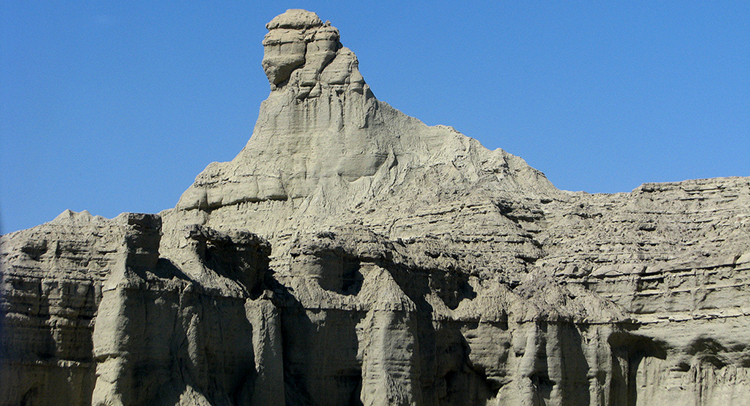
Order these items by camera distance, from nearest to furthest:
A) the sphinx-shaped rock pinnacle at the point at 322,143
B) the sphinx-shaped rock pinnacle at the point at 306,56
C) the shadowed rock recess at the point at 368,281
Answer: the shadowed rock recess at the point at 368,281 < the sphinx-shaped rock pinnacle at the point at 322,143 < the sphinx-shaped rock pinnacle at the point at 306,56

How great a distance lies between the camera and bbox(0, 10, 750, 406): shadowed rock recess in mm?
37562

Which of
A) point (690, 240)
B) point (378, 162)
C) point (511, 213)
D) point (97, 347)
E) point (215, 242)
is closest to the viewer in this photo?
point (97, 347)

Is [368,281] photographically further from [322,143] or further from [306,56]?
[306,56]

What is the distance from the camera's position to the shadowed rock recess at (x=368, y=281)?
37562 millimetres

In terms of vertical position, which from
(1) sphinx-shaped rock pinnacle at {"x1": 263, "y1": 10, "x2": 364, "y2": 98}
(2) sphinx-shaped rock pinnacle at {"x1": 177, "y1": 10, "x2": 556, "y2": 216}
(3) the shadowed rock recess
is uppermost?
(1) sphinx-shaped rock pinnacle at {"x1": 263, "y1": 10, "x2": 364, "y2": 98}

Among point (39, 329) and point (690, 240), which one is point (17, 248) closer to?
point (39, 329)

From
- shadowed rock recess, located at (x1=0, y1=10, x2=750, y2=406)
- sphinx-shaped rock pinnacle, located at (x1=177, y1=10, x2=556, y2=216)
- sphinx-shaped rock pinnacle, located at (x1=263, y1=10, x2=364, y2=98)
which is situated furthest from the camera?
sphinx-shaped rock pinnacle, located at (x1=263, y1=10, x2=364, y2=98)

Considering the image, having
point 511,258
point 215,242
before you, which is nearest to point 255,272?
point 215,242

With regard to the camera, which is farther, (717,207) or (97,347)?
(717,207)

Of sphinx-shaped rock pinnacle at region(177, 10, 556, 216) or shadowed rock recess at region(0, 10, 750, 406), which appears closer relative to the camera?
shadowed rock recess at region(0, 10, 750, 406)

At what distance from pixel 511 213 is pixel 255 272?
1489cm

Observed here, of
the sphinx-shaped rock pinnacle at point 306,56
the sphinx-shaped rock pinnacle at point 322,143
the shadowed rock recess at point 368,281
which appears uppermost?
the sphinx-shaped rock pinnacle at point 306,56

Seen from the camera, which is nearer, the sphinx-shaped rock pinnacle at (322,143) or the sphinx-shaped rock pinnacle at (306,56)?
the sphinx-shaped rock pinnacle at (322,143)

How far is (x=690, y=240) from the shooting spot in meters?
51.2
